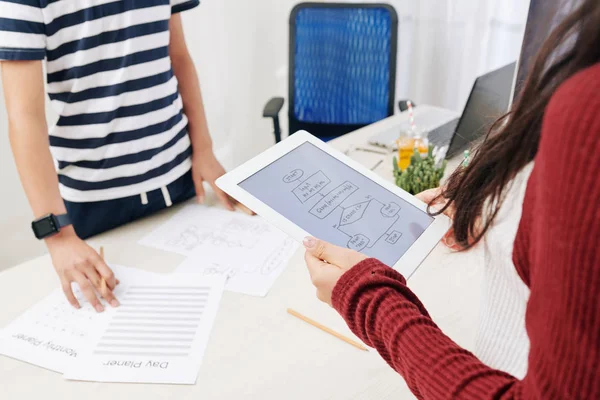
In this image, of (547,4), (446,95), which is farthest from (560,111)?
(446,95)

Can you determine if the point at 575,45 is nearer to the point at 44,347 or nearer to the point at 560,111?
the point at 560,111

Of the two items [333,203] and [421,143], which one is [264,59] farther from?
[333,203]

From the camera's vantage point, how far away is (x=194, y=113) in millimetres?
1364

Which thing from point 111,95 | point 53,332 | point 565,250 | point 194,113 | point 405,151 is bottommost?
Answer: point 53,332

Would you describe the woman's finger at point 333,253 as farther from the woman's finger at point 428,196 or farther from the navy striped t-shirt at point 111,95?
the navy striped t-shirt at point 111,95

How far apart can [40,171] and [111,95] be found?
0.25 metres

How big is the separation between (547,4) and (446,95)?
1363mm

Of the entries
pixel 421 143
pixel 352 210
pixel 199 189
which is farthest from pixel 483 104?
pixel 199 189

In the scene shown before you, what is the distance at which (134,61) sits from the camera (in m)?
1.16

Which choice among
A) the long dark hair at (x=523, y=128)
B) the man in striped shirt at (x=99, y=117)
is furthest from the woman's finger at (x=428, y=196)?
the man in striped shirt at (x=99, y=117)

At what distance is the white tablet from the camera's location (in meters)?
0.77

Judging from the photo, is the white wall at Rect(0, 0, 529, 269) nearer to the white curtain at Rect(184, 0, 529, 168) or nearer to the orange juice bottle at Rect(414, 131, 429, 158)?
the white curtain at Rect(184, 0, 529, 168)

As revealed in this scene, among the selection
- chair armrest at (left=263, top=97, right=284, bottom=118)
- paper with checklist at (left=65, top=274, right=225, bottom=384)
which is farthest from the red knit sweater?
chair armrest at (left=263, top=97, right=284, bottom=118)

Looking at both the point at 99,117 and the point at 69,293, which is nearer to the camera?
the point at 69,293
